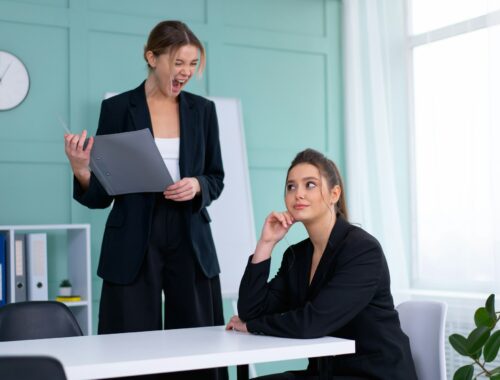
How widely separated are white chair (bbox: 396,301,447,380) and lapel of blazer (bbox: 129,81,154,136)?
1.03m

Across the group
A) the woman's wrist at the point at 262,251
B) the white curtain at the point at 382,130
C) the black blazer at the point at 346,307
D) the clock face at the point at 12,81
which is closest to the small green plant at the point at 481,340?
the black blazer at the point at 346,307

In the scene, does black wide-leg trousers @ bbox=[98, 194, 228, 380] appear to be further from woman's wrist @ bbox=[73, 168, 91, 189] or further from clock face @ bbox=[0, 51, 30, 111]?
clock face @ bbox=[0, 51, 30, 111]

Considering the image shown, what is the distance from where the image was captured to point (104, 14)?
13.8 feet

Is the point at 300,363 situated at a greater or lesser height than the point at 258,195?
Result: lesser

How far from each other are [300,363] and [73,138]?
2805 millimetres

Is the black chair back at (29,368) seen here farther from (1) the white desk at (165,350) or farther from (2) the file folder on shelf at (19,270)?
(2) the file folder on shelf at (19,270)

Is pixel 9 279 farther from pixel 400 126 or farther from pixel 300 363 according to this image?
pixel 400 126

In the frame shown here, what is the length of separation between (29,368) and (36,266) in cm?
242

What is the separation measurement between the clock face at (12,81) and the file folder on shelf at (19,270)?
74 centimetres

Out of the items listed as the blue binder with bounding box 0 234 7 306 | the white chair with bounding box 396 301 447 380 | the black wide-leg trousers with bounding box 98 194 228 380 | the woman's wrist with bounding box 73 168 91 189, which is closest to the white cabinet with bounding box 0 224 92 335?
the blue binder with bounding box 0 234 7 306

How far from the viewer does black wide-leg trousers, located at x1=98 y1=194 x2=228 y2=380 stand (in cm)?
240

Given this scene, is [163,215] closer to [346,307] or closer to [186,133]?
[186,133]

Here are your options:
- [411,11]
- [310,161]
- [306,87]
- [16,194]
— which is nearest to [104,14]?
[16,194]

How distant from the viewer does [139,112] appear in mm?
2539
